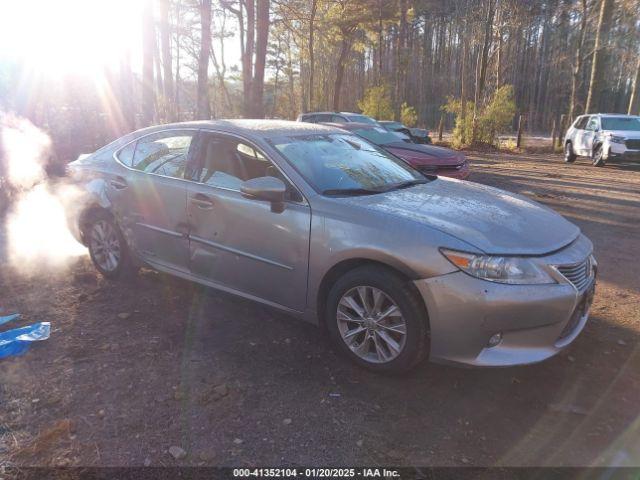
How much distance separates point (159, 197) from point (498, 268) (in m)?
2.84

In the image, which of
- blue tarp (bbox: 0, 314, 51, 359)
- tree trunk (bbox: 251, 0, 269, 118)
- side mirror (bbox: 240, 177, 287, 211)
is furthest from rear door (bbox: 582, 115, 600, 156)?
blue tarp (bbox: 0, 314, 51, 359)

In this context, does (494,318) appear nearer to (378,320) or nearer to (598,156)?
(378,320)

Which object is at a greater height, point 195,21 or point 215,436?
point 195,21

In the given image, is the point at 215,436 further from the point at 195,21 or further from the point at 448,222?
the point at 195,21

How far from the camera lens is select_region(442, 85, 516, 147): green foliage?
20.7 meters

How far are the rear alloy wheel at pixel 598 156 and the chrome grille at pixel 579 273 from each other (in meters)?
13.9

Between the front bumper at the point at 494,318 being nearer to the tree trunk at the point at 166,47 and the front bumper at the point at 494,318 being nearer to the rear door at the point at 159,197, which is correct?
the rear door at the point at 159,197

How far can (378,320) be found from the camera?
319 cm

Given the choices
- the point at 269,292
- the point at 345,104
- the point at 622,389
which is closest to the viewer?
the point at 622,389

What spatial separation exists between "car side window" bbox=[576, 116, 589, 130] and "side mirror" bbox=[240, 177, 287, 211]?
1589 cm

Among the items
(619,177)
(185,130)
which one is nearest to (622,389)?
(185,130)

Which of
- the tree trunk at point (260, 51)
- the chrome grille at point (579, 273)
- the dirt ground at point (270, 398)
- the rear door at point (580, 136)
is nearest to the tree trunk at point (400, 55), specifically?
the rear door at point (580, 136)

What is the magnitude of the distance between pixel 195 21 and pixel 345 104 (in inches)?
849

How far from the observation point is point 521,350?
2926 mm
